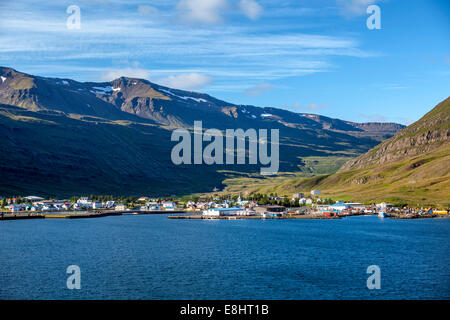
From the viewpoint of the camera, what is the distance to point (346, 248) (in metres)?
98.8

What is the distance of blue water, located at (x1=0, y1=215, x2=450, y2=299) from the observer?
2447 inches

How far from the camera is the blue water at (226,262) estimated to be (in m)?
62.2

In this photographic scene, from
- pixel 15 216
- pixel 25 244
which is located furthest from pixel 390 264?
pixel 15 216

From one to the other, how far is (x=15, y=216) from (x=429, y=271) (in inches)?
5681

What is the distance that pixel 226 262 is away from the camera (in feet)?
271

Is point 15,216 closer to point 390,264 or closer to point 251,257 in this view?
point 251,257
